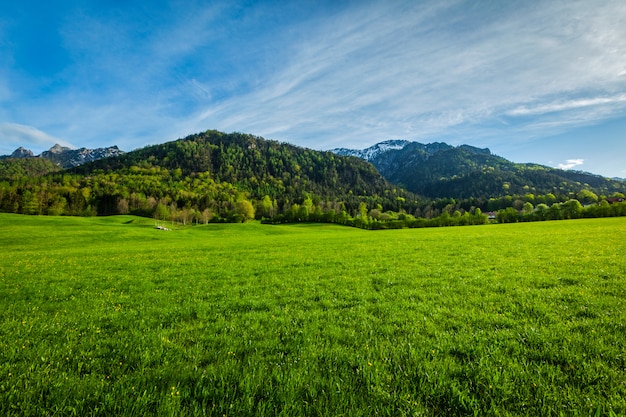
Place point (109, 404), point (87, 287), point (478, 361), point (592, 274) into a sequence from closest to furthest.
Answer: point (109, 404) < point (478, 361) < point (592, 274) < point (87, 287)

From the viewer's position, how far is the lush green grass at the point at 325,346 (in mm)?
4539

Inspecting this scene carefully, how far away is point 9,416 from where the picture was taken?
4129mm

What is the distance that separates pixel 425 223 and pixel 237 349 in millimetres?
121020

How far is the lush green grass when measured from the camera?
454cm

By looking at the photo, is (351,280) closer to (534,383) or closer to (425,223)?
(534,383)

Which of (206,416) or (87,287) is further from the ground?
(206,416)

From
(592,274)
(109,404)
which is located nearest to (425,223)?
(592,274)

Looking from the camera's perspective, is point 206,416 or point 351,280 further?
point 351,280

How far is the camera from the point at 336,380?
203 inches

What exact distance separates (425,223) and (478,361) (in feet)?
393

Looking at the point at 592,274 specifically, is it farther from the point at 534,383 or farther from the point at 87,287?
the point at 87,287

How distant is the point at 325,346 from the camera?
6648mm

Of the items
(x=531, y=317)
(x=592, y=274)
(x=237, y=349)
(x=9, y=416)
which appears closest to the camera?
(x=9, y=416)

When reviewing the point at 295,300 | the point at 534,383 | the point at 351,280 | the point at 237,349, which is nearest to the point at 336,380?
the point at 237,349
